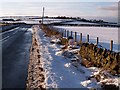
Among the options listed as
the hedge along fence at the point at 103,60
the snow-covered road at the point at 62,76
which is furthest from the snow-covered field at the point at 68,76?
the hedge along fence at the point at 103,60

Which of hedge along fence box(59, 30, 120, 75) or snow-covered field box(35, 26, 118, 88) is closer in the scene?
snow-covered field box(35, 26, 118, 88)

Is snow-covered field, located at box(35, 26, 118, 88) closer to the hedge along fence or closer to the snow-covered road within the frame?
the snow-covered road

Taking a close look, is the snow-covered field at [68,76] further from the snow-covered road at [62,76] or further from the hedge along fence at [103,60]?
the hedge along fence at [103,60]

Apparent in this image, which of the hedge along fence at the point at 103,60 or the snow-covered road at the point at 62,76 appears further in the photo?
the hedge along fence at the point at 103,60

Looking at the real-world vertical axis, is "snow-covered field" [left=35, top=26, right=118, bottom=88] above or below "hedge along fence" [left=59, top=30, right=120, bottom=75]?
below

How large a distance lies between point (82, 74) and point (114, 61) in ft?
4.46

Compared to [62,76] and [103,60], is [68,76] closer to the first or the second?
[62,76]

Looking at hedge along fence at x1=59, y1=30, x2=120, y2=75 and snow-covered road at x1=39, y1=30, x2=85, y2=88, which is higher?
hedge along fence at x1=59, y1=30, x2=120, y2=75

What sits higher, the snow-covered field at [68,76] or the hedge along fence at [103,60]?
the hedge along fence at [103,60]

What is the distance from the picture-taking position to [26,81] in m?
10.1

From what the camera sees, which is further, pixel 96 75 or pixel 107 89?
pixel 96 75

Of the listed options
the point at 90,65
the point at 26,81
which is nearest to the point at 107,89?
the point at 26,81

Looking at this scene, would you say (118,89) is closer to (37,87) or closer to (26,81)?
(37,87)

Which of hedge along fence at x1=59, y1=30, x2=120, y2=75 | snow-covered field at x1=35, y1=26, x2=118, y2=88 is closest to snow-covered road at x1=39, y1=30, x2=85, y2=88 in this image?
snow-covered field at x1=35, y1=26, x2=118, y2=88
